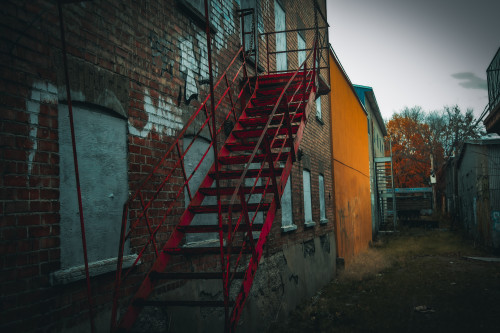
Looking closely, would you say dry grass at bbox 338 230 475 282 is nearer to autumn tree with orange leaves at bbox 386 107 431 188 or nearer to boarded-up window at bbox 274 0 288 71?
boarded-up window at bbox 274 0 288 71

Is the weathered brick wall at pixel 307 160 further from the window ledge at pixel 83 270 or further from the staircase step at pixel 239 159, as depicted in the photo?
the window ledge at pixel 83 270

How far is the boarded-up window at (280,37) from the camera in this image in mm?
9039

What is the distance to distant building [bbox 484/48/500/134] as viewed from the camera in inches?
544

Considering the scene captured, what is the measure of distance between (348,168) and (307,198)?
670 cm

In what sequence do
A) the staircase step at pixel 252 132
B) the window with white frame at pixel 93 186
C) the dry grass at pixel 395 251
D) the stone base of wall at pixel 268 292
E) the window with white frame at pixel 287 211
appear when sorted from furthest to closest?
the dry grass at pixel 395 251, the window with white frame at pixel 287 211, the staircase step at pixel 252 132, the stone base of wall at pixel 268 292, the window with white frame at pixel 93 186

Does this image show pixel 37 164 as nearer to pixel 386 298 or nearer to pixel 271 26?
pixel 271 26

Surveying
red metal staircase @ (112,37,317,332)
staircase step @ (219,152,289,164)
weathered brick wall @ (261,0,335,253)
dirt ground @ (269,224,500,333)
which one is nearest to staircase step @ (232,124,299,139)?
red metal staircase @ (112,37,317,332)

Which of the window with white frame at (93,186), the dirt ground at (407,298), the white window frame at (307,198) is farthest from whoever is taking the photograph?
the white window frame at (307,198)

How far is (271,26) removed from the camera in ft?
28.4

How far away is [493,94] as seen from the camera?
14648 millimetres

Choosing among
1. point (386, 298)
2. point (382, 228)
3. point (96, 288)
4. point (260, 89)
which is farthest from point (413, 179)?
point (96, 288)

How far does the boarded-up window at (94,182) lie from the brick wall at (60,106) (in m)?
0.07

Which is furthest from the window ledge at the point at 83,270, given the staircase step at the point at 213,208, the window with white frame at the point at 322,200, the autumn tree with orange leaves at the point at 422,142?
the autumn tree with orange leaves at the point at 422,142

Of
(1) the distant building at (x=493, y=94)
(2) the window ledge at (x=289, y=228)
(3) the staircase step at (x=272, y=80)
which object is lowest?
(2) the window ledge at (x=289, y=228)
